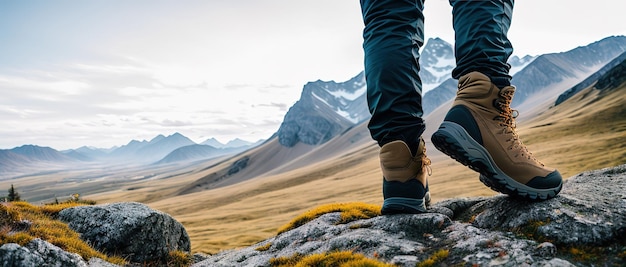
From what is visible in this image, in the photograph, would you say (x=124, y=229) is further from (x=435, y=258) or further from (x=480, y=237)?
(x=480, y=237)

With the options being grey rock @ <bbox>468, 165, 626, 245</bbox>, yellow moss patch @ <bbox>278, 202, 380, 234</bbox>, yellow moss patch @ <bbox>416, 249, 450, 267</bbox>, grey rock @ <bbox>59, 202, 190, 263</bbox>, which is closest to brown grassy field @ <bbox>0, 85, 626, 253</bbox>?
grey rock @ <bbox>59, 202, 190, 263</bbox>

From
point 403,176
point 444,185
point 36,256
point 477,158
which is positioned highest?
point 477,158

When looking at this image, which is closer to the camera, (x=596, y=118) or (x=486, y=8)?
(x=486, y=8)

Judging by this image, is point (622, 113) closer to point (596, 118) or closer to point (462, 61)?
point (596, 118)

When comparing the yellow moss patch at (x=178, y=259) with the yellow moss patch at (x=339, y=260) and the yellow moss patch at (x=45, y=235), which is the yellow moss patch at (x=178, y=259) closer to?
the yellow moss patch at (x=45, y=235)

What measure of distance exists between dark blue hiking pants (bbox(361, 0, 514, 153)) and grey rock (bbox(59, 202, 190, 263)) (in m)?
6.07

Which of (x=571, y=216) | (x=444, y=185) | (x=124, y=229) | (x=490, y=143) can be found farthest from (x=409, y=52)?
(x=444, y=185)

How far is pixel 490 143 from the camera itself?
12.6 ft

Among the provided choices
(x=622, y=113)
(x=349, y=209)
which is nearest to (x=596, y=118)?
(x=622, y=113)

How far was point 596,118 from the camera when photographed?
4540 inches

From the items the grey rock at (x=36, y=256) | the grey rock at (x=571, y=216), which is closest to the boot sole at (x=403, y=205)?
the grey rock at (x=571, y=216)

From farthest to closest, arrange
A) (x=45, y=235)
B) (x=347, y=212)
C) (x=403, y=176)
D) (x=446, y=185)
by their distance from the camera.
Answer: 1. (x=446, y=185)
2. (x=347, y=212)
3. (x=45, y=235)
4. (x=403, y=176)

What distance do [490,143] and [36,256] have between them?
572 cm

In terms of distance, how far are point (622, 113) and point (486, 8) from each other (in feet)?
481
